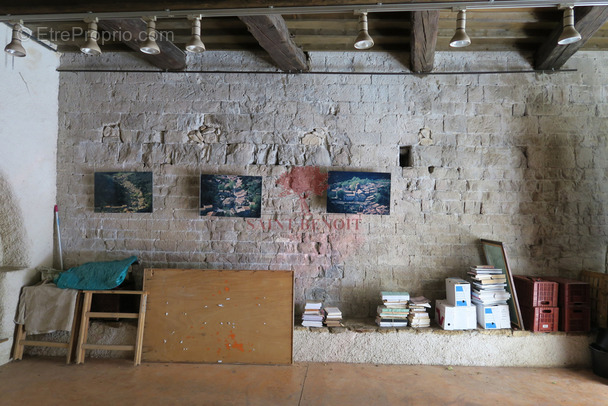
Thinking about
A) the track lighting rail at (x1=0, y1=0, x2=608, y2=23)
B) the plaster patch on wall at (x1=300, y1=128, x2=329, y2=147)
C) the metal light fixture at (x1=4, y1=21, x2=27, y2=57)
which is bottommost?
the plaster patch on wall at (x1=300, y1=128, x2=329, y2=147)

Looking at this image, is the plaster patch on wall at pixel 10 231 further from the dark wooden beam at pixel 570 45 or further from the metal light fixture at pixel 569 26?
the dark wooden beam at pixel 570 45

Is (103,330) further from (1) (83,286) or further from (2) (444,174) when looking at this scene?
(2) (444,174)

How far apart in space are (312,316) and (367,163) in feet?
6.24

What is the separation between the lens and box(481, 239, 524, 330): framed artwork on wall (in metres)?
4.07

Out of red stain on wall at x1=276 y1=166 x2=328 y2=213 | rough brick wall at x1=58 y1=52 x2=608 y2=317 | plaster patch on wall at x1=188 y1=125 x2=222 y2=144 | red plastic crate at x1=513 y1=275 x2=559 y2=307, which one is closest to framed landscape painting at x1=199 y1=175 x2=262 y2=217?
rough brick wall at x1=58 y1=52 x2=608 y2=317

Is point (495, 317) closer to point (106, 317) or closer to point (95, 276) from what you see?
point (106, 317)

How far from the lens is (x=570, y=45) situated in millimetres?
4000

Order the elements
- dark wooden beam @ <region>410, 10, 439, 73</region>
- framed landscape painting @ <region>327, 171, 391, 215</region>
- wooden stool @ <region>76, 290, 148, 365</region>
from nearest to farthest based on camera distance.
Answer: dark wooden beam @ <region>410, 10, 439, 73</region>
wooden stool @ <region>76, 290, 148, 365</region>
framed landscape painting @ <region>327, 171, 391, 215</region>

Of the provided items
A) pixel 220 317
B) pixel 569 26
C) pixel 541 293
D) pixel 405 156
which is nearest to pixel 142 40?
pixel 220 317

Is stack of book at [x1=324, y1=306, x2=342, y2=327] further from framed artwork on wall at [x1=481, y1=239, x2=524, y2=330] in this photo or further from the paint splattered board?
framed artwork on wall at [x1=481, y1=239, x2=524, y2=330]

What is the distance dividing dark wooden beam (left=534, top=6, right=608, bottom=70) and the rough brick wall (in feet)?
0.62

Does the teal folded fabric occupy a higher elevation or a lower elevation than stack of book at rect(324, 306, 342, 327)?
higher

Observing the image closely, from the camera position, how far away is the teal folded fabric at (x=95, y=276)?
4156mm

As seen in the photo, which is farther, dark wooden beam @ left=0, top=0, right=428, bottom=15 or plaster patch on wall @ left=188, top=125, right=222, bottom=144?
plaster patch on wall @ left=188, top=125, right=222, bottom=144
